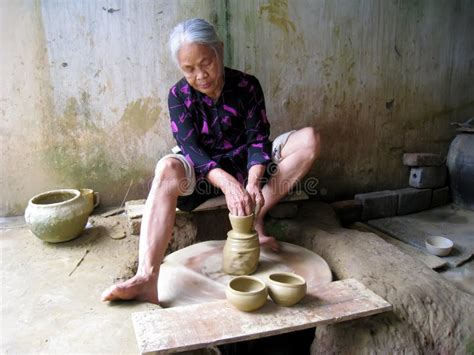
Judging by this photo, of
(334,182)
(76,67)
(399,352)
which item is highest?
(76,67)

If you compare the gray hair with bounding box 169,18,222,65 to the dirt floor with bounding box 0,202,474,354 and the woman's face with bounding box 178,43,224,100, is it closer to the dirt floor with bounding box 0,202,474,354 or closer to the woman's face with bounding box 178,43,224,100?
the woman's face with bounding box 178,43,224,100

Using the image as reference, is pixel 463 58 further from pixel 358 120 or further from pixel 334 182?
pixel 334 182

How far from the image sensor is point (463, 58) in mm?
4094

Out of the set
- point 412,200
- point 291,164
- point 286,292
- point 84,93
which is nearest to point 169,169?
point 291,164

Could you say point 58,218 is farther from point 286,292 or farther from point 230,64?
point 230,64

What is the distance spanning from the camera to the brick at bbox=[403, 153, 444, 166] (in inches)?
157

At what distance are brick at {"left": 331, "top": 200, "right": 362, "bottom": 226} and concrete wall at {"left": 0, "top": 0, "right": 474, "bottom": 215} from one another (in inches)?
6.5

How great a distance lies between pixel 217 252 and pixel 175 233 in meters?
0.51

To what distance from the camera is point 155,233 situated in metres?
2.15

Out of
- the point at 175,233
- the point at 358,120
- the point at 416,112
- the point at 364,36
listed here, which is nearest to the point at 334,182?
the point at 358,120

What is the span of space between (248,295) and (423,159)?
119 inches

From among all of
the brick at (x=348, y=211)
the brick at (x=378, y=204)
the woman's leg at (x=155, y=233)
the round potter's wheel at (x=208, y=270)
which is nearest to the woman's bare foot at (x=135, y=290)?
the woman's leg at (x=155, y=233)

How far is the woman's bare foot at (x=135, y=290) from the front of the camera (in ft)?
6.32

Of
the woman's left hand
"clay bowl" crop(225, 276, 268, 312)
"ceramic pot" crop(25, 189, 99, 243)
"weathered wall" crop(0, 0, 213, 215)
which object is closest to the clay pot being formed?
the woman's left hand
